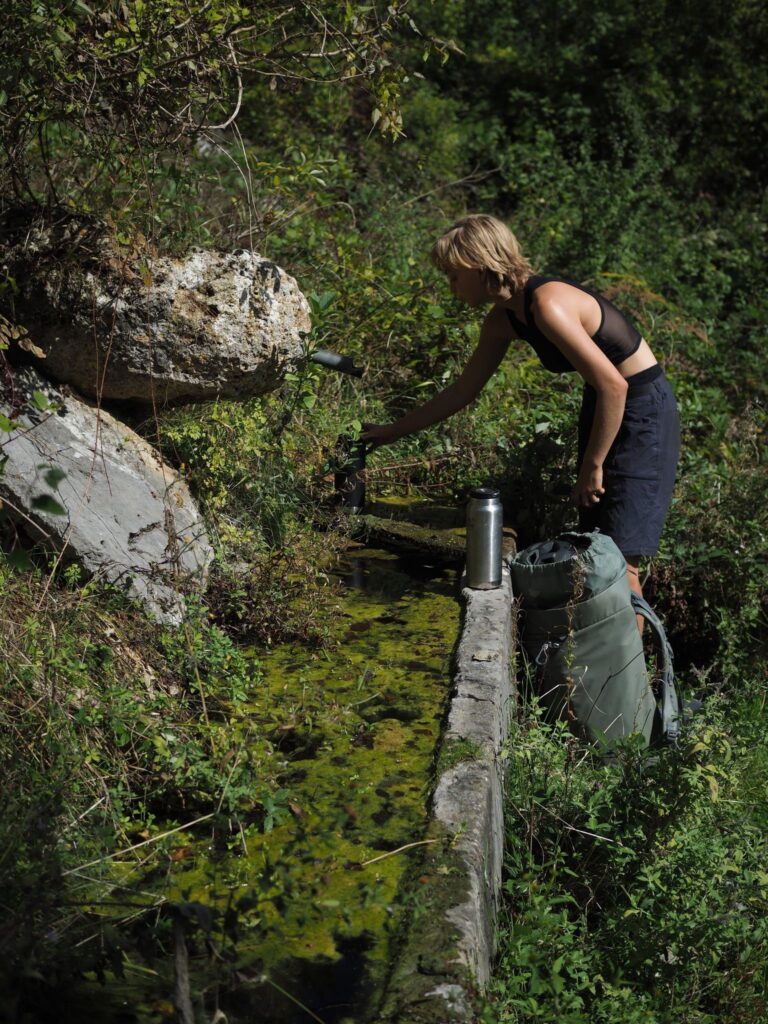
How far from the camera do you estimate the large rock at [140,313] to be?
3984 millimetres

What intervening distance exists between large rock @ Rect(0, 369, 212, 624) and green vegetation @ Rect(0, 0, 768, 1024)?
0.40 feet

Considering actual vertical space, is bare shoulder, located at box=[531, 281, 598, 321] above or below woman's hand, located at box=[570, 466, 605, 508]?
above

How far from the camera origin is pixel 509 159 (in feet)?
36.9

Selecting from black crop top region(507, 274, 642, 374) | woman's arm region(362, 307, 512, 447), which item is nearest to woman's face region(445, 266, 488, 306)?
black crop top region(507, 274, 642, 374)

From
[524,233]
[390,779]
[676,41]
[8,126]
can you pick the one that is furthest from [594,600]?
[676,41]

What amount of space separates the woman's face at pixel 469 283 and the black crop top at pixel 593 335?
0.16m

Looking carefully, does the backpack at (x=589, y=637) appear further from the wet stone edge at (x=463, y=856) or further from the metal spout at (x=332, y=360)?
the metal spout at (x=332, y=360)

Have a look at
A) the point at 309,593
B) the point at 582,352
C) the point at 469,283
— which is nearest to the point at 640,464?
the point at 582,352

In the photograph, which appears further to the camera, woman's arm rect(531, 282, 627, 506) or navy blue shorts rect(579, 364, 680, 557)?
navy blue shorts rect(579, 364, 680, 557)

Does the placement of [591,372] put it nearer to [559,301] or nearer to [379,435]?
[559,301]

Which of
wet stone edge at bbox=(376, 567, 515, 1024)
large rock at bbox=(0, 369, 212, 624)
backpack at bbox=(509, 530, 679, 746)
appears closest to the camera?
wet stone edge at bbox=(376, 567, 515, 1024)

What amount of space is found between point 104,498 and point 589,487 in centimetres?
195

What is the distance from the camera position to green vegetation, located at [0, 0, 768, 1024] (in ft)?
9.25

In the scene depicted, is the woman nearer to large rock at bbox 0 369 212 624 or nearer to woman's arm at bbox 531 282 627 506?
woman's arm at bbox 531 282 627 506
